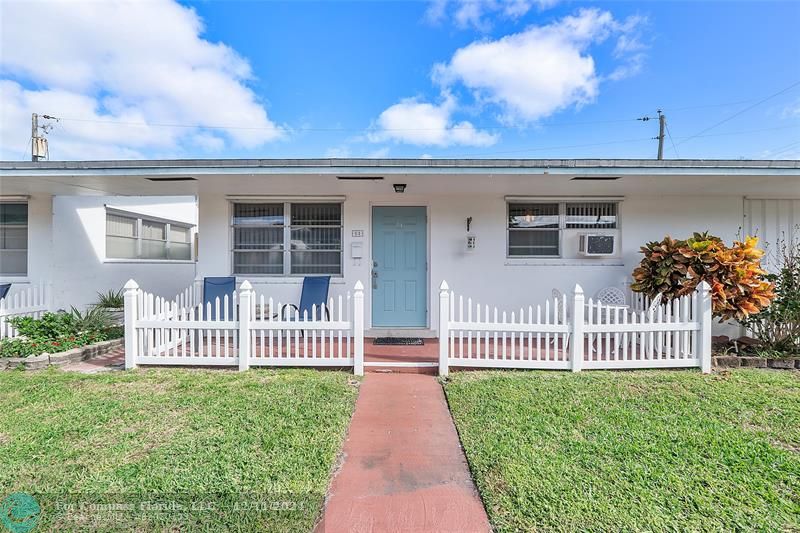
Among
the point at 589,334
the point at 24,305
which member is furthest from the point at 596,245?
the point at 24,305

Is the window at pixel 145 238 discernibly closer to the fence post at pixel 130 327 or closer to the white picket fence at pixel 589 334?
the fence post at pixel 130 327

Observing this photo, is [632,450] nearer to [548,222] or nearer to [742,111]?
[548,222]

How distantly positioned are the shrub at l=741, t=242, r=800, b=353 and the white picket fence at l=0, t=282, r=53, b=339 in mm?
11099

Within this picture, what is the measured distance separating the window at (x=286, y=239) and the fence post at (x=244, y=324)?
7.12 feet

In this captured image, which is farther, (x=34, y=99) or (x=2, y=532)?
(x=34, y=99)

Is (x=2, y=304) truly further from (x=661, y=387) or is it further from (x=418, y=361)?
(x=661, y=387)

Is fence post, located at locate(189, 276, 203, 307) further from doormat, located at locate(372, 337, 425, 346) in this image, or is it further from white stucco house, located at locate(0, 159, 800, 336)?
doormat, located at locate(372, 337, 425, 346)

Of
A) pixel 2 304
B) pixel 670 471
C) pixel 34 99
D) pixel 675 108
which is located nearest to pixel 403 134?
pixel 675 108

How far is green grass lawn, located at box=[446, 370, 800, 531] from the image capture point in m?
2.12

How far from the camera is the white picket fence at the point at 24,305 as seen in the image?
5.74 metres

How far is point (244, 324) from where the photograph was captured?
185 inches

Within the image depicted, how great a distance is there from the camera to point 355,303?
15.0ft

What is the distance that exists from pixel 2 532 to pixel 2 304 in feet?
19.0

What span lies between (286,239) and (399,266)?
2.16m
